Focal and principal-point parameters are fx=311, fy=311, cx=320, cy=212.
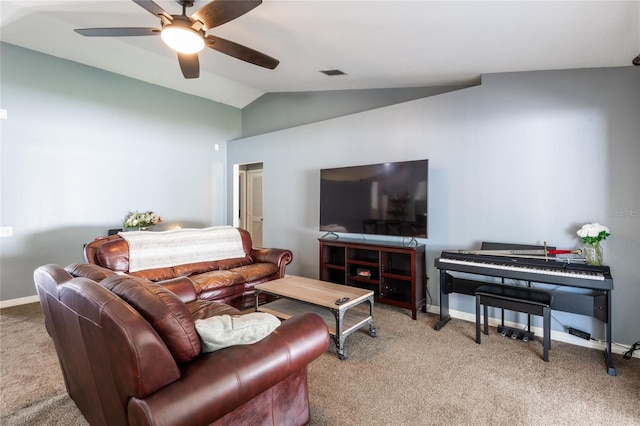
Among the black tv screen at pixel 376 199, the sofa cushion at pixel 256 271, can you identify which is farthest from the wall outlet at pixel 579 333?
the sofa cushion at pixel 256 271

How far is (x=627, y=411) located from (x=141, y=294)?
286 cm

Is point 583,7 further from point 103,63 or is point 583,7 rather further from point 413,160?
point 103,63

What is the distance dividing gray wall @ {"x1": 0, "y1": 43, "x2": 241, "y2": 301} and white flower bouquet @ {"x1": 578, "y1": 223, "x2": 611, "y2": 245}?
547 cm

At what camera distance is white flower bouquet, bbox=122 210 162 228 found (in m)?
4.54

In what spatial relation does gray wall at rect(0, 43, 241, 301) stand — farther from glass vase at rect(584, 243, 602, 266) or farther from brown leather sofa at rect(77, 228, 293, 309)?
glass vase at rect(584, 243, 602, 266)

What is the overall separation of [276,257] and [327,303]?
1.63 metres

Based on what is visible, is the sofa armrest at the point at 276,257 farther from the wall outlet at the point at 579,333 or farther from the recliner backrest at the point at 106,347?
the wall outlet at the point at 579,333

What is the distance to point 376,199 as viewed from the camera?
3820 millimetres

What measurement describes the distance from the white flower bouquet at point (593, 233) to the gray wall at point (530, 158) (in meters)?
0.20

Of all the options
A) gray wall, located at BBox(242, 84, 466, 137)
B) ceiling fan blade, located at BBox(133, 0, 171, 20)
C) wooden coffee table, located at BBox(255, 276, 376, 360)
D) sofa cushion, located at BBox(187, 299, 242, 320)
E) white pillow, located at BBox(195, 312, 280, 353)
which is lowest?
wooden coffee table, located at BBox(255, 276, 376, 360)

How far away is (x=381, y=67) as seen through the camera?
339 centimetres

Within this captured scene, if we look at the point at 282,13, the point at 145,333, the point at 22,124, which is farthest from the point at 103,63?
the point at 145,333

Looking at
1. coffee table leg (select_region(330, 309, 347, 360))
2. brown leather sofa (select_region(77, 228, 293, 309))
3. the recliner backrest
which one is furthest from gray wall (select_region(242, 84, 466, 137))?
the recliner backrest

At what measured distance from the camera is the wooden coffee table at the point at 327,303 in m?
2.54
